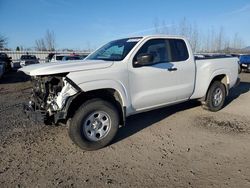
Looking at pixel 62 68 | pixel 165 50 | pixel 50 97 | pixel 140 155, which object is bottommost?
pixel 140 155

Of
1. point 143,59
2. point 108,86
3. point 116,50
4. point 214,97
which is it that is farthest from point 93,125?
point 214,97

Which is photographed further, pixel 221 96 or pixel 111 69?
pixel 221 96

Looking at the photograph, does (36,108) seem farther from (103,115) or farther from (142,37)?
(142,37)

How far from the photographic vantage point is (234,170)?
3.71m

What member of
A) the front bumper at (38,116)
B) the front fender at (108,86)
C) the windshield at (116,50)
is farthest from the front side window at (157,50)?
the front bumper at (38,116)

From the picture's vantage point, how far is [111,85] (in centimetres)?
453

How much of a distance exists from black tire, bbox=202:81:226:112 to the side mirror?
2590 millimetres

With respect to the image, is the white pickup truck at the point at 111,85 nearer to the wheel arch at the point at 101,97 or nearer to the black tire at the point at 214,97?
the wheel arch at the point at 101,97

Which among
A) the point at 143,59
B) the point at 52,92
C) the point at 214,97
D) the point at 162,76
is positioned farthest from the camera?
the point at 214,97

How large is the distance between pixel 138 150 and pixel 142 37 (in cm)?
231

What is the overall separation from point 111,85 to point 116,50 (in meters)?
1.12

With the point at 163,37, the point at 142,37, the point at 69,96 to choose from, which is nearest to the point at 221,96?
the point at 163,37

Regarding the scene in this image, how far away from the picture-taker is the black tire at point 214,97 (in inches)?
267

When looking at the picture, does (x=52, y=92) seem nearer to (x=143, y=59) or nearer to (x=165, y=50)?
(x=143, y=59)
